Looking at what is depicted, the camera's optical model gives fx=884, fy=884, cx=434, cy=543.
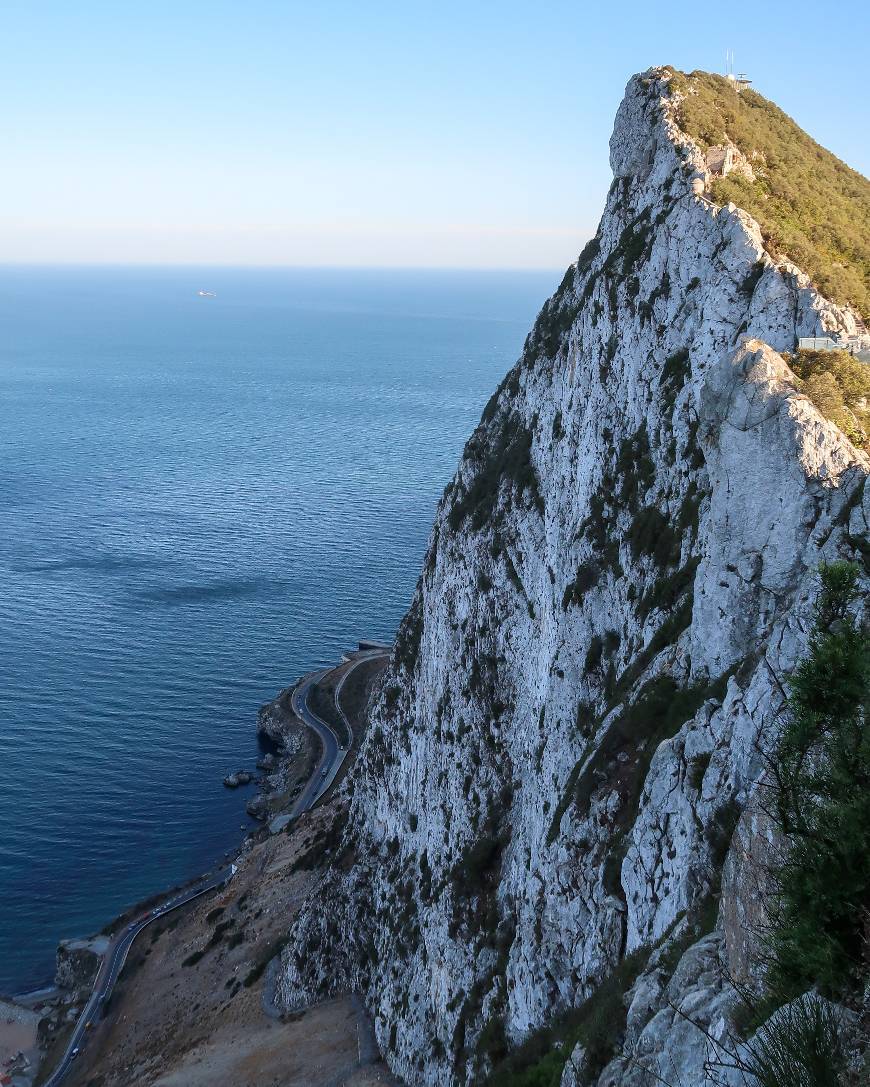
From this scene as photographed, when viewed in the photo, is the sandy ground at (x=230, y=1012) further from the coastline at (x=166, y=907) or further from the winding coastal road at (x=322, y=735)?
the winding coastal road at (x=322, y=735)

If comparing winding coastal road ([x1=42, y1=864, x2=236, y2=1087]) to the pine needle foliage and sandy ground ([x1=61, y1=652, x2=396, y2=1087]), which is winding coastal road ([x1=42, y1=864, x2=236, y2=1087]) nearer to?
sandy ground ([x1=61, y1=652, x2=396, y2=1087])

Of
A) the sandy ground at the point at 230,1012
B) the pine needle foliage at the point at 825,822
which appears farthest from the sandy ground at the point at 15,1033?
the pine needle foliage at the point at 825,822

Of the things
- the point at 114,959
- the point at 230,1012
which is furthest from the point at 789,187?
the point at 114,959

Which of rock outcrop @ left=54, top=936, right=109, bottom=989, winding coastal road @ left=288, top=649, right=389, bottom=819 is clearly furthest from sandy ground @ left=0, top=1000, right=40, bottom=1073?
winding coastal road @ left=288, top=649, right=389, bottom=819

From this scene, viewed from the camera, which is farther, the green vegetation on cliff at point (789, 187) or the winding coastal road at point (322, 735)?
the winding coastal road at point (322, 735)

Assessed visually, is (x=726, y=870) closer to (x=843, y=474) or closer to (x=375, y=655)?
(x=843, y=474)

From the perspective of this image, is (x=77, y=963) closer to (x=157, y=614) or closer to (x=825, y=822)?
(x=157, y=614)
